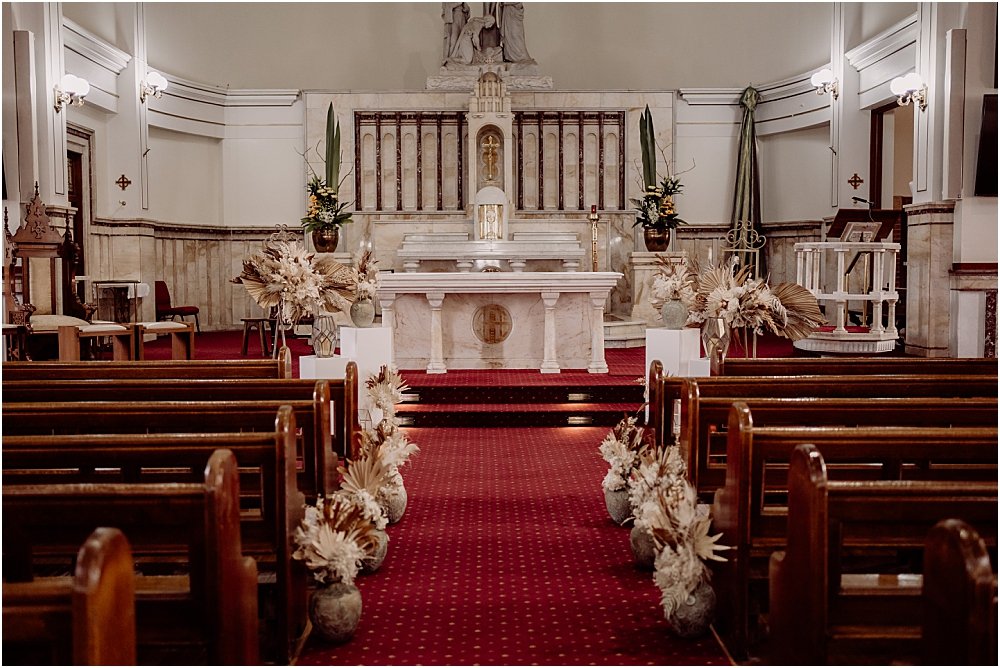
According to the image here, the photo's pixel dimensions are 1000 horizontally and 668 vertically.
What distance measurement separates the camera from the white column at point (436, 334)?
766cm

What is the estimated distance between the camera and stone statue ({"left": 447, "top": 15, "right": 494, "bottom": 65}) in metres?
11.9

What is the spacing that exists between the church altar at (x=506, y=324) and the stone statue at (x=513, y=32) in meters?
5.16

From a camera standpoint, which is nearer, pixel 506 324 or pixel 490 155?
pixel 506 324

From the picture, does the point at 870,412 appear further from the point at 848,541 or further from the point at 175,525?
the point at 175,525

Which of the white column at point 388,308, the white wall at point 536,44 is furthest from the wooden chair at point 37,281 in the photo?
the white wall at point 536,44

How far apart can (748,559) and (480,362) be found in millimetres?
5446

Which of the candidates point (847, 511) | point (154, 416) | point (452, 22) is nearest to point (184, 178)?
point (452, 22)

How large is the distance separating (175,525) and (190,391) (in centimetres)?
180

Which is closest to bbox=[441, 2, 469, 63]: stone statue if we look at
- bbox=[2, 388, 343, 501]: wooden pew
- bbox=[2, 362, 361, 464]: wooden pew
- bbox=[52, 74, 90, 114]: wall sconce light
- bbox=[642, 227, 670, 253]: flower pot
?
bbox=[642, 227, 670, 253]: flower pot

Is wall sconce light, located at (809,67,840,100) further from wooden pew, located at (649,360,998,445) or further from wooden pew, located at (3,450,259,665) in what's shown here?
wooden pew, located at (3,450,259,665)

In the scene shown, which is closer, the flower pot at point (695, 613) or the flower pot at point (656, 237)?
the flower pot at point (695, 613)

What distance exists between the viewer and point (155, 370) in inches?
162

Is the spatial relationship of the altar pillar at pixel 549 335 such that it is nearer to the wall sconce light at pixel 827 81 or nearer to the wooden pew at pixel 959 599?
the wall sconce light at pixel 827 81

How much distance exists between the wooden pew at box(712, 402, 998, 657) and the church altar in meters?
4.98
